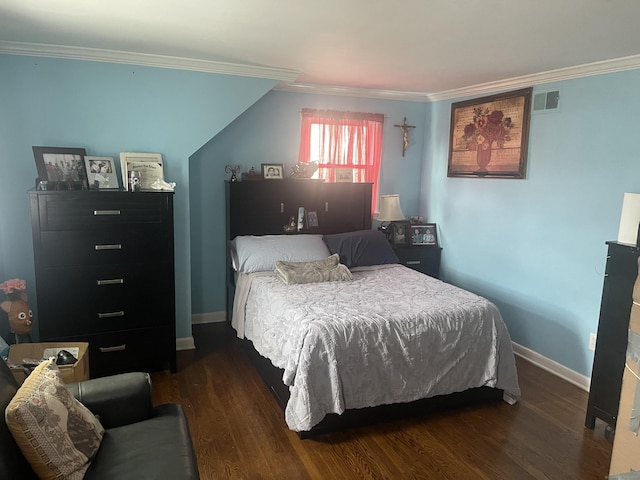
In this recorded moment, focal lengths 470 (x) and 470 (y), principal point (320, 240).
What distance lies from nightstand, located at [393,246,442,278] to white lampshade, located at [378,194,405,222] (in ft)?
0.96

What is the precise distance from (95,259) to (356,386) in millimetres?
1890

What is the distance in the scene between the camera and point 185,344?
383 centimetres

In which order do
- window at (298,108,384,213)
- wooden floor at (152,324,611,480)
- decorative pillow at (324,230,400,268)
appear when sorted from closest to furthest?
wooden floor at (152,324,611,480) < decorative pillow at (324,230,400,268) < window at (298,108,384,213)

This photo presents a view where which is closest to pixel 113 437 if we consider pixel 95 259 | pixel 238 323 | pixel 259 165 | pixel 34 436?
pixel 34 436

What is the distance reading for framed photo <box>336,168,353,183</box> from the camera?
4609 millimetres

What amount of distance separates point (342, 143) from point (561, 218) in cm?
208

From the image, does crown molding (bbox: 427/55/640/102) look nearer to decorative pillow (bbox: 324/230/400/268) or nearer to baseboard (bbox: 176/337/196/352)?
decorative pillow (bbox: 324/230/400/268)

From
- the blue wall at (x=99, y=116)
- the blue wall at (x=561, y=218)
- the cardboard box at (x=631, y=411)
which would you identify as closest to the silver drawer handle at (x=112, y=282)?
the blue wall at (x=99, y=116)

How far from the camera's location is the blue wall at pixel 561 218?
124 inches

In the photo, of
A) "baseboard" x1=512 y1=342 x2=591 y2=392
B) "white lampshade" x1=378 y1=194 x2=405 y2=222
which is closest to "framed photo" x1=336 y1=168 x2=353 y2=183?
"white lampshade" x1=378 y1=194 x2=405 y2=222

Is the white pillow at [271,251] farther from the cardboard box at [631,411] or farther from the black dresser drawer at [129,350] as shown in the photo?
the cardboard box at [631,411]

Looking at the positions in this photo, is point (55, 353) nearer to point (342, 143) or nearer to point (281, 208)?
point (281, 208)

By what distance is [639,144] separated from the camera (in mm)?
2986

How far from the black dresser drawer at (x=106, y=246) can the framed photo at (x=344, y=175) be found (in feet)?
6.28
